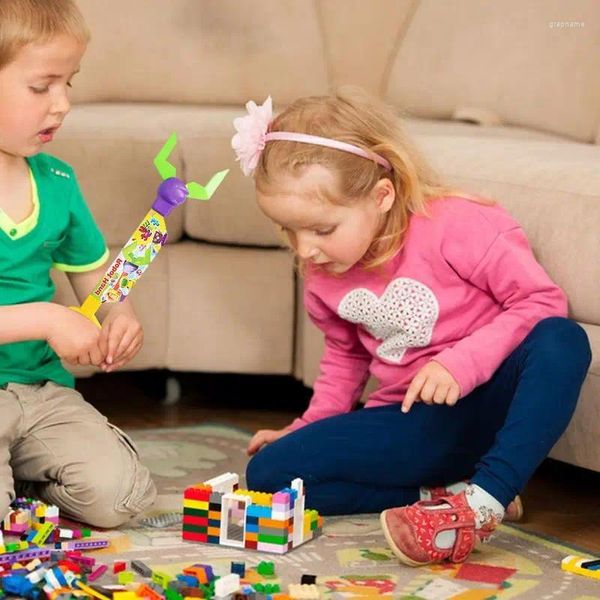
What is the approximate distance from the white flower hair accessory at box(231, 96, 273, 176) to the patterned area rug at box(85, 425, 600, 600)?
1.56ft

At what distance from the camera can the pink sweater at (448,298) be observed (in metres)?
1.55

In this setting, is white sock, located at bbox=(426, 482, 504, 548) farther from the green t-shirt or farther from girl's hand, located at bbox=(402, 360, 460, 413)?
the green t-shirt

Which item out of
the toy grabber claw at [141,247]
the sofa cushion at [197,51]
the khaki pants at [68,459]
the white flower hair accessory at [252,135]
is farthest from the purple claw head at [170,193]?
the sofa cushion at [197,51]

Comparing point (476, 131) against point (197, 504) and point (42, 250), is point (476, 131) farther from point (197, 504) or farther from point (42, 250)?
point (197, 504)

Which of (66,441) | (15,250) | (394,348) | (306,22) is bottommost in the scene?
(66,441)

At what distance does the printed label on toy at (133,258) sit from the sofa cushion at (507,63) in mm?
990

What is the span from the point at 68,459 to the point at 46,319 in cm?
19

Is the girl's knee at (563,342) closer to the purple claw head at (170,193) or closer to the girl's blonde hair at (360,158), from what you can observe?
the girl's blonde hair at (360,158)

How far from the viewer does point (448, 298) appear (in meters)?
1.61

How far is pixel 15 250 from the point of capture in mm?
1628

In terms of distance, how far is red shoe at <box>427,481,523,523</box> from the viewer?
163 centimetres

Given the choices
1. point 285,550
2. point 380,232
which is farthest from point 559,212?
point 285,550

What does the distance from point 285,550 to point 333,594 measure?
6.0 inches

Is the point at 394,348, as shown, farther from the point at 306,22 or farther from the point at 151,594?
the point at 306,22
